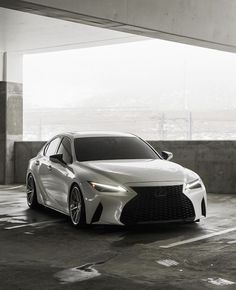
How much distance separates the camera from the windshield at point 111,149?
411 inches

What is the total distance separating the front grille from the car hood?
19cm

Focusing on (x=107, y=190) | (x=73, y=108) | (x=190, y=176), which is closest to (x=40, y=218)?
(x=107, y=190)

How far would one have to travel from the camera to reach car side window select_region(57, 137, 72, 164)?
10441mm

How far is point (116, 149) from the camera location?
35.2 ft

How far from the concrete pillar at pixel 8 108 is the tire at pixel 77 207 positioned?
10.00m

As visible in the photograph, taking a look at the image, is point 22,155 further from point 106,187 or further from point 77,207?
point 106,187

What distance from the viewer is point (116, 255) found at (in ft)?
24.1

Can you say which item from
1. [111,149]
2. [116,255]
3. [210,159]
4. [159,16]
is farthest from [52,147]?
[210,159]

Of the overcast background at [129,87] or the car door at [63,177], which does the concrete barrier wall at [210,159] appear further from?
the overcast background at [129,87]

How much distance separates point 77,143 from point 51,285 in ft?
17.0

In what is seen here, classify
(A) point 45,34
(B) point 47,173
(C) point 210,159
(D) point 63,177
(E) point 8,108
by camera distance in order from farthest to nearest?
(E) point 8,108
(A) point 45,34
(C) point 210,159
(B) point 47,173
(D) point 63,177

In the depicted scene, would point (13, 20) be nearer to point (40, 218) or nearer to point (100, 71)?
point (40, 218)

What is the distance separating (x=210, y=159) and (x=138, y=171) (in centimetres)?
667

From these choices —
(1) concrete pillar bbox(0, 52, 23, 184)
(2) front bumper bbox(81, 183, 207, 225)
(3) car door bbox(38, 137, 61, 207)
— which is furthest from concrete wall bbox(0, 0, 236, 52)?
(1) concrete pillar bbox(0, 52, 23, 184)
